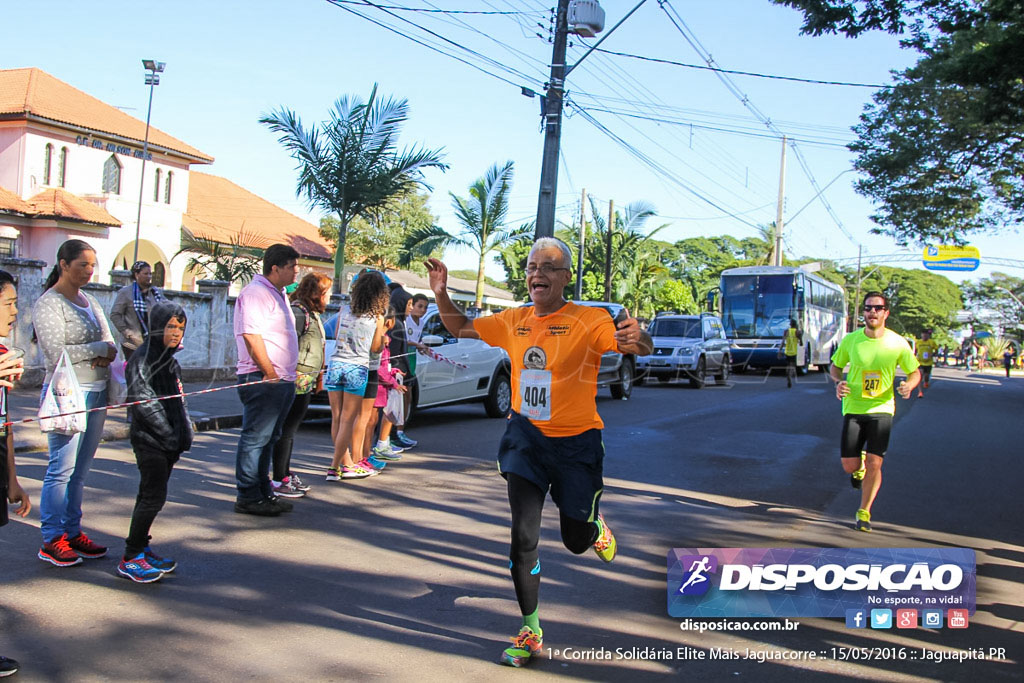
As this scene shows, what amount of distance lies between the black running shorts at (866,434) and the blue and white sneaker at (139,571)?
16.8ft

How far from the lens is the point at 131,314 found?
8.61 meters

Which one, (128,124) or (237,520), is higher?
(128,124)

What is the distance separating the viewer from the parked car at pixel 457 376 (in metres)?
11.9

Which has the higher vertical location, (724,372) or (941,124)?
(941,124)

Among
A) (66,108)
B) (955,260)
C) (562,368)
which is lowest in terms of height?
(562,368)

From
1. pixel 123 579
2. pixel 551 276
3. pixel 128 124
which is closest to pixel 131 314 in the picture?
pixel 123 579

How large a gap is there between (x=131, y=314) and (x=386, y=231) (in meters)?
39.2

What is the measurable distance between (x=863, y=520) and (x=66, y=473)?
225 inches

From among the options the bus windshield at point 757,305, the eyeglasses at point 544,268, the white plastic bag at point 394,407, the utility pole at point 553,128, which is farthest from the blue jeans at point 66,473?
the bus windshield at point 757,305

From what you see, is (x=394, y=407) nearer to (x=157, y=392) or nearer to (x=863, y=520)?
(x=157, y=392)

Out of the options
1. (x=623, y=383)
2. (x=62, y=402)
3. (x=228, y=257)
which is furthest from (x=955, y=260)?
(x=62, y=402)

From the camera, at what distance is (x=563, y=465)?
420cm

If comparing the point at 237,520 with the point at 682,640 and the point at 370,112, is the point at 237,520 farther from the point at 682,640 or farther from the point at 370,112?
the point at 370,112

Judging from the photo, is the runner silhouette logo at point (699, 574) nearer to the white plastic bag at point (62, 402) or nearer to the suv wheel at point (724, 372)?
the white plastic bag at point (62, 402)
